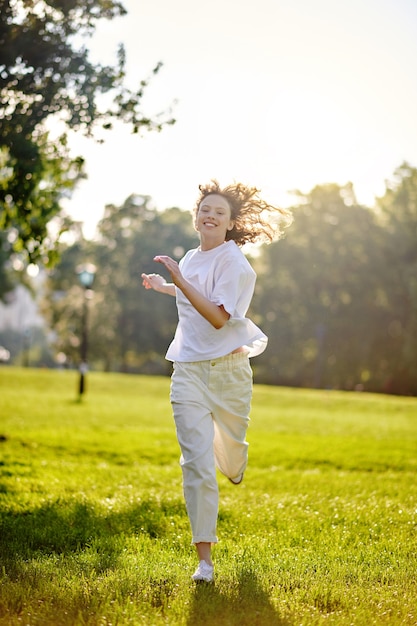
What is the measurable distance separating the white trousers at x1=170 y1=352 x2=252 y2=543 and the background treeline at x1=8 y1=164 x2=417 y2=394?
41642mm

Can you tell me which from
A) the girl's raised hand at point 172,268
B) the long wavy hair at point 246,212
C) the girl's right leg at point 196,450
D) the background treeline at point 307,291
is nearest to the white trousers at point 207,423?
the girl's right leg at point 196,450

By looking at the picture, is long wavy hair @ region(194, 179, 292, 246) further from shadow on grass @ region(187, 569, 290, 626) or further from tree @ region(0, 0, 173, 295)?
tree @ region(0, 0, 173, 295)

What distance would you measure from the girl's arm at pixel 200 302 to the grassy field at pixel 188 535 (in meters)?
1.55

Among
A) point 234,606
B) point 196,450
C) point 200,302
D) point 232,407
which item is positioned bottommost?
point 234,606

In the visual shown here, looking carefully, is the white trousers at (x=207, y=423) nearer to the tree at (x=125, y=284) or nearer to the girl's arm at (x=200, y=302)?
the girl's arm at (x=200, y=302)

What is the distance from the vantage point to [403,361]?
161 feet

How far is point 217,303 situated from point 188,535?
2344 mm

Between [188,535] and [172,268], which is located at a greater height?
[172,268]

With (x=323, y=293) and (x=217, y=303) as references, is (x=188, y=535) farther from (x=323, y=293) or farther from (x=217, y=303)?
(x=323, y=293)

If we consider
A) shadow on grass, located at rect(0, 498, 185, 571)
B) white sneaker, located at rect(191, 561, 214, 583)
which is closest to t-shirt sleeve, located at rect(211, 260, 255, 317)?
white sneaker, located at rect(191, 561, 214, 583)

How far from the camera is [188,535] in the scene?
646 centimetres

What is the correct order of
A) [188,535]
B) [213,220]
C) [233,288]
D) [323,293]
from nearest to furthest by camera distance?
[233,288]
[213,220]
[188,535]
[323,293]

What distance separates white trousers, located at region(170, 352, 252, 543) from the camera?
4.95 metres

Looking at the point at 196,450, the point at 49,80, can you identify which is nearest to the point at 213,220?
the point at 196,450
